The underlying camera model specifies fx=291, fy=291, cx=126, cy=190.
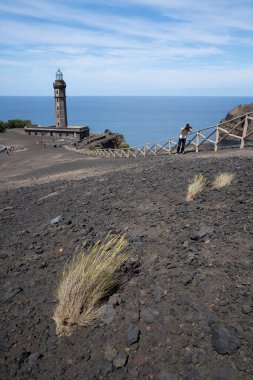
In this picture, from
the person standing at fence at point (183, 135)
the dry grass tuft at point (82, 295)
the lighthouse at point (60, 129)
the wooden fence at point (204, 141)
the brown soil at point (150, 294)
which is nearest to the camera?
the brown soil at point (150, 294)

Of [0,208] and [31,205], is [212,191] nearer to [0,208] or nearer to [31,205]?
[31,205]

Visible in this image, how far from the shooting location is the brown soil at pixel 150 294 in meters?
3.04

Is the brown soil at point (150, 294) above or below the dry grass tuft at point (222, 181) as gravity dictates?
below

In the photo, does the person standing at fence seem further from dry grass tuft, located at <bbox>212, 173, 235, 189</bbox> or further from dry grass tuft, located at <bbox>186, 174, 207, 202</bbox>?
dry grass tuft, located at <bbox>186, 174, 207, 202</bbox>

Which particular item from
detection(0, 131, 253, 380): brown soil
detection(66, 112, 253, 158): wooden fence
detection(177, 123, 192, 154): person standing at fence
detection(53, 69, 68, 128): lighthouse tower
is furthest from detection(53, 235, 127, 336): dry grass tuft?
detection(53, 69, 68, 128): lighthouse tower

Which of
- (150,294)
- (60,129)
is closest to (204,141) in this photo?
(150,294)

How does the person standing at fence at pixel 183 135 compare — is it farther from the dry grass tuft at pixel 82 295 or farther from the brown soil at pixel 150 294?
the dry grass tuft at pixel 82 295

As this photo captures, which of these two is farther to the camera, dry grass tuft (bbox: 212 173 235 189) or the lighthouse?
the lighthouse

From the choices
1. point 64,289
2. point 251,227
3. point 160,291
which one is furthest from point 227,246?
point 64,289

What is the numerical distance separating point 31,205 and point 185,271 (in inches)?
256

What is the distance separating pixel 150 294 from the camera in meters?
3.97

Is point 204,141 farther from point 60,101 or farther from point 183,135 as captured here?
point 60,101

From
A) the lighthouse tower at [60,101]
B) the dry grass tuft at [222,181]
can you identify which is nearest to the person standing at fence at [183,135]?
the dry grass tuft at [222,181]

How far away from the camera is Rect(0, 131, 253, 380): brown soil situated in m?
3.04
